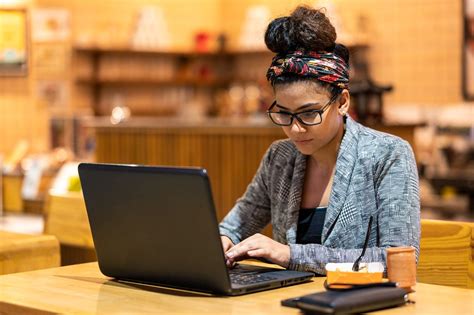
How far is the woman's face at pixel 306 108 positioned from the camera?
2.61 meters

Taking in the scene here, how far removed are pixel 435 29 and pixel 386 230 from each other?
7761 millimetres

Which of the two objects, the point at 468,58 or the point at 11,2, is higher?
the point at 11,2

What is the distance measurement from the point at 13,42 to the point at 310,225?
7.78m

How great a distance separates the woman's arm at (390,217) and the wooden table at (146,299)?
71mm

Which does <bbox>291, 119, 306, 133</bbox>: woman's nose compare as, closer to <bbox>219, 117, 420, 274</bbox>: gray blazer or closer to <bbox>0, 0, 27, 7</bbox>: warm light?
<bbox>219, 117, 420, 274</bbox>: gray blazer

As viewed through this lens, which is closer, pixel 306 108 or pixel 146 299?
pixel 146 299

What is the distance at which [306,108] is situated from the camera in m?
2.61

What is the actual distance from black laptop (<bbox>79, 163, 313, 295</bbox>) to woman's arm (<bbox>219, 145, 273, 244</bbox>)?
411mm

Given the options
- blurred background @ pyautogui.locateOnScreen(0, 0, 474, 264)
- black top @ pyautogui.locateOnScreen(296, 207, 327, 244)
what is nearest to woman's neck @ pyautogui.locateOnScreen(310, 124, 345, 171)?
black top @ pyautogui.locateOnScreen(296, 207, 327, 244)

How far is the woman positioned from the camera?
8.33 feet

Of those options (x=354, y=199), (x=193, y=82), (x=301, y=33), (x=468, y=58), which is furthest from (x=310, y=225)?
(x=193, y=82)

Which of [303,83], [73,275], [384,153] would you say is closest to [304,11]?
[303,83]

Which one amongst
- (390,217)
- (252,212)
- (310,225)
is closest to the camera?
(390,217)

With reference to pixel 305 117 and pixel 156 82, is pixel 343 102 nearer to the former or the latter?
pixel 305 117
